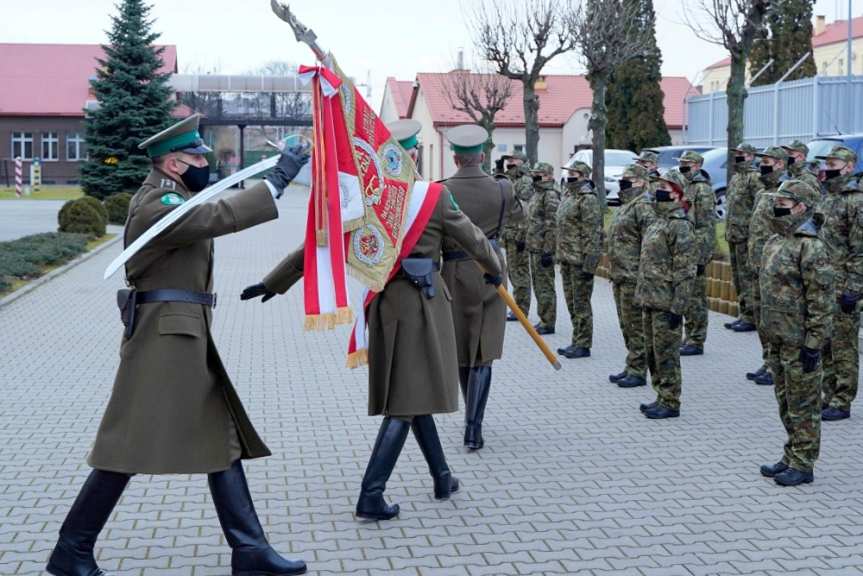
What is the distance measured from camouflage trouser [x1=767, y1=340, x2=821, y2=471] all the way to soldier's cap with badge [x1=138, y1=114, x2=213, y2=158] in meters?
3.74

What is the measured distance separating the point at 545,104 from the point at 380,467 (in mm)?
53212

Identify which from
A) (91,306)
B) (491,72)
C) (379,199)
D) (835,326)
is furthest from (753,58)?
(379,199)

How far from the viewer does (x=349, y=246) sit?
5.86 m

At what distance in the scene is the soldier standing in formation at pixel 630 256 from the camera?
9938 millimetres

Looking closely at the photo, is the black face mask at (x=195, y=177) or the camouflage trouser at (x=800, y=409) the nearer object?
the black face mask at (x=195, y=177)

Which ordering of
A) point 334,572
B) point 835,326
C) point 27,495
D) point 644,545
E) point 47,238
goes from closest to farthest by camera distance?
point 334,572
point 644,545
point 27,495
point 835,326
point 47,238

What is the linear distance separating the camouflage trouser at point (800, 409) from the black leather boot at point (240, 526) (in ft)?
10.8

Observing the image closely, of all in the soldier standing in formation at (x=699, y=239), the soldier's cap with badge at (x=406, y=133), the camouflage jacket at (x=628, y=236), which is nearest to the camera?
the soldier's cap with badge at (x=406, y=133)

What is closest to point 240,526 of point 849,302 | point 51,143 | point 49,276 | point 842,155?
point 849,302

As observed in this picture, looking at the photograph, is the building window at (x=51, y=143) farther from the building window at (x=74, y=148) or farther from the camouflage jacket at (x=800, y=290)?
the camouflage jacket at (x=800, y=290)

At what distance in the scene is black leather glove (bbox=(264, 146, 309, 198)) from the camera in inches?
194

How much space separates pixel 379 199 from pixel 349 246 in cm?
29

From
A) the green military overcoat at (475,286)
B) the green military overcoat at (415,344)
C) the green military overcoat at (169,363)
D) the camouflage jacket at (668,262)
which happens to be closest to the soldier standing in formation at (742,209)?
the camouflage jacket at (668,262)

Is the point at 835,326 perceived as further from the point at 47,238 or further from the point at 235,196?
the point at 47,238
